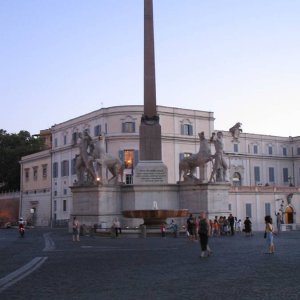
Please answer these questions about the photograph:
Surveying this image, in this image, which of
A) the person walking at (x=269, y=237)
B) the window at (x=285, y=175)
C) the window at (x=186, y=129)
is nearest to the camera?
the person walking at (x=269, y=237)

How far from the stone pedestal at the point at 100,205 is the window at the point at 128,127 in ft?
103

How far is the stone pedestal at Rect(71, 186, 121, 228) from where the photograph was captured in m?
32.1

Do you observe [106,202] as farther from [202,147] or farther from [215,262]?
[215,262]

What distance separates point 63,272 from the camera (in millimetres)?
12078

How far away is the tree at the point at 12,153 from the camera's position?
82.5 meters

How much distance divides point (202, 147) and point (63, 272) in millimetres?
22459

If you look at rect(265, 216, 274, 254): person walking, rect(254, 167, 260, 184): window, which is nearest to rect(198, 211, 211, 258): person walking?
rect(265, 216, 274, 254): person walking

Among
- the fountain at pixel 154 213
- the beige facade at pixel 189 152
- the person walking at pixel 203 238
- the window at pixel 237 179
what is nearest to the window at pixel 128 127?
the beige facade at pixel 189 152

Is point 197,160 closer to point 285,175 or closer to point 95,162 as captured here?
point 95,162

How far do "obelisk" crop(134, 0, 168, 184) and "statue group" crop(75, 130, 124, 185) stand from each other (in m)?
2.59

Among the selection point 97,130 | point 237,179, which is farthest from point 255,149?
point 97,130

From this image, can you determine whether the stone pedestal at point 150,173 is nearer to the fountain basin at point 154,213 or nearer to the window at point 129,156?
the fountain basin at point 154,213

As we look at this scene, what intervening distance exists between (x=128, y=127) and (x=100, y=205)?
106ft

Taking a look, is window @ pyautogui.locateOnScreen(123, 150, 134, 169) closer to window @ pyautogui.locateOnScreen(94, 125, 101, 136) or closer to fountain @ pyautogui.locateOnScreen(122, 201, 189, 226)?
window @ pyautogui.locateOnScreen(94, 125, 101, 136)
